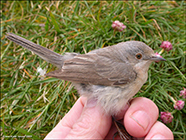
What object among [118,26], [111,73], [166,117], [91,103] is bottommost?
[166,117]

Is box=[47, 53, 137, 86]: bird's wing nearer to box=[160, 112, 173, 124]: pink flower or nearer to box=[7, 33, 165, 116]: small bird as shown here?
box=[7, 33, 165, 116]: small bird

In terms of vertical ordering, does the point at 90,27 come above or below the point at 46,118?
above

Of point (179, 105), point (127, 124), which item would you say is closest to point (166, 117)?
point (179, 105)

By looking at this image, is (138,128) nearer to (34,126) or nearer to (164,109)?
(164,109)

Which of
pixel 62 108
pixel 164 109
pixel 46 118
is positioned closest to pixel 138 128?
pixel 164 109

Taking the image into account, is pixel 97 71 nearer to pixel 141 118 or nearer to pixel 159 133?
pixel 141 118
